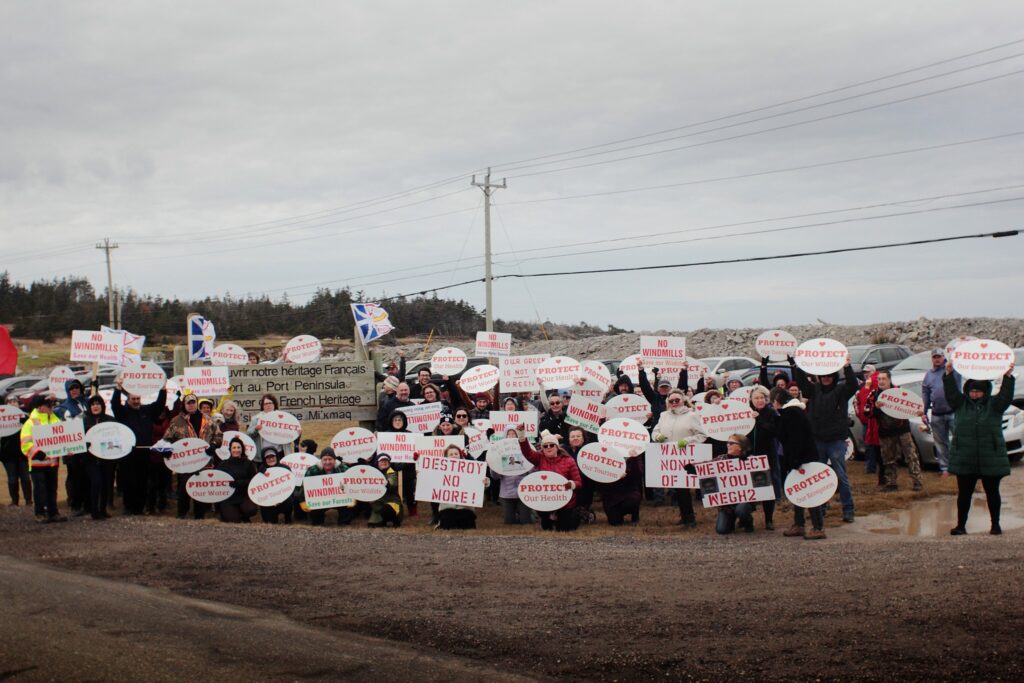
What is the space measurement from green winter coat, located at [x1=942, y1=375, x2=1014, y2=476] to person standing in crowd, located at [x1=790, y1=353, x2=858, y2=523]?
4.97 ft

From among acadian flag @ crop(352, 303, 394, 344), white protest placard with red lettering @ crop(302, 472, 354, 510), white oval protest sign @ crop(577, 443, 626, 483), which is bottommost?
white protest placard with red lettering @ crop(302, 472, 354, 510)

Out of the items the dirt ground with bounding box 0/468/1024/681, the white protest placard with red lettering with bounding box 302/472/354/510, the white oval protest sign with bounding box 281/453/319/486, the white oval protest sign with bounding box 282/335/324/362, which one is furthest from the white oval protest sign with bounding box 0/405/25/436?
the white oval protest sign with bounding box 282/335/324/362

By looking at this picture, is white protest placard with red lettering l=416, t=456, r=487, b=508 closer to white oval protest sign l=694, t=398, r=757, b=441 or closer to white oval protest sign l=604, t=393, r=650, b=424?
white oval protest sign l=604, t=393, r=650, b=424

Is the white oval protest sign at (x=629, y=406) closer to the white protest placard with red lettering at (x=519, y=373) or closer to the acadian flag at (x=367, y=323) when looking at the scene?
the white protest placard with red lettering at (x=519, y=373)

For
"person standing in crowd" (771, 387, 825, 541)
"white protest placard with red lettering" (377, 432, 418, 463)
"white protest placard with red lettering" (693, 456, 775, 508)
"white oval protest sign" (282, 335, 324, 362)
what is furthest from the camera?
"white oval protest sign" (282, 335, 324, 362)

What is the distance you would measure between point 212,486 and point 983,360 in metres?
10.1

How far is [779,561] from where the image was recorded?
9.27 metres

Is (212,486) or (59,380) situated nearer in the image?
(212,486)

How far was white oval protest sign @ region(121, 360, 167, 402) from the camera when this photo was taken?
51.7ft

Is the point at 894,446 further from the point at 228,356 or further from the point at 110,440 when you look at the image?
the point at 228,356

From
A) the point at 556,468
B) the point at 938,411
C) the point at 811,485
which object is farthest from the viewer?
the point at 938,411

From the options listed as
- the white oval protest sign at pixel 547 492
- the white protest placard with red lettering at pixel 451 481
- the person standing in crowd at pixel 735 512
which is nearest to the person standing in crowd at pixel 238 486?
the white protest placard with red lettering at pixel 451 481

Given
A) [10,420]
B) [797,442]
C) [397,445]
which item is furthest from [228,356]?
[797,442]

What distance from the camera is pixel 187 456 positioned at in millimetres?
14047
